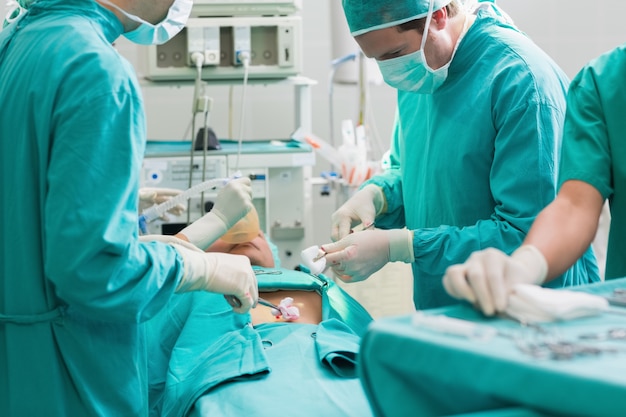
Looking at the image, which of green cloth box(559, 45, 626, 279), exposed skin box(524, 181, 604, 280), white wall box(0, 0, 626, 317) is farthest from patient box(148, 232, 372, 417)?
white wall box(0, 0, 626, 317)

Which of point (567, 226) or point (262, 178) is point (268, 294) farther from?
point (567, 226)

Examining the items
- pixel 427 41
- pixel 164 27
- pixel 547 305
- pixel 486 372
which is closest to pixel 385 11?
pixel 427 41

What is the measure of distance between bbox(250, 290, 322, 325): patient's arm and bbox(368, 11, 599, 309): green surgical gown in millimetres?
469

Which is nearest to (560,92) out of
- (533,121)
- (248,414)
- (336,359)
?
(533,121)

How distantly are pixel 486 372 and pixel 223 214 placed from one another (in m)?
1.48

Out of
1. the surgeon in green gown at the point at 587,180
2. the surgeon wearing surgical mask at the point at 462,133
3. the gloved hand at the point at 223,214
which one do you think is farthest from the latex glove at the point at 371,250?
the surgeon in green gown at the point at 587,180

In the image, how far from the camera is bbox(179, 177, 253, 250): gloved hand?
224 centimetres

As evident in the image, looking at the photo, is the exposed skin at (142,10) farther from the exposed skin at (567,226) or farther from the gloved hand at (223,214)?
the exposed skin at (567,226)

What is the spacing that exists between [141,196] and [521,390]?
6.51ft

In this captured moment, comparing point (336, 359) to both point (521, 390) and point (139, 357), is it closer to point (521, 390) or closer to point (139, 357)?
point (139, 357)

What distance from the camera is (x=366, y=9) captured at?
1908 mm

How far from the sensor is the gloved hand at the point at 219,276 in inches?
60.7

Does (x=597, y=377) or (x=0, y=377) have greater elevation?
(x=597, y=377)

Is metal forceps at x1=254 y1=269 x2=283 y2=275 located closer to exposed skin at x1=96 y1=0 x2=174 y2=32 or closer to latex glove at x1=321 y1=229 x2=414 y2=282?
latex glove at x1=321 y1=229 x2=414 y2=282
